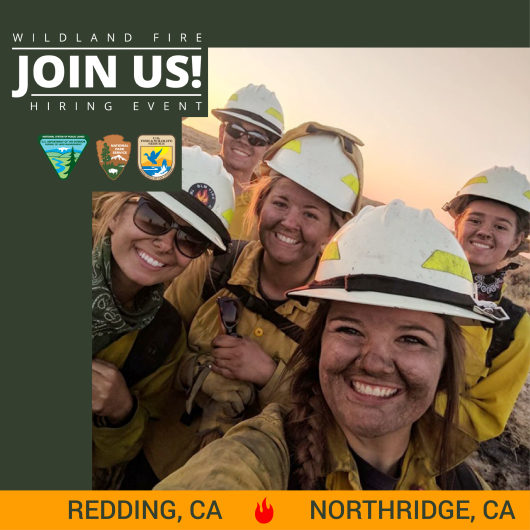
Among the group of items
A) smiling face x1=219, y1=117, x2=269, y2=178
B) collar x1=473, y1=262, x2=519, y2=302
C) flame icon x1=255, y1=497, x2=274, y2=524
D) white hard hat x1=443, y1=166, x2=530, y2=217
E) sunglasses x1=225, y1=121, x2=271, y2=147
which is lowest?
flame icon x1=255, y1=497, x2=274, y2=524

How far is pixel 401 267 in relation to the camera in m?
2.08

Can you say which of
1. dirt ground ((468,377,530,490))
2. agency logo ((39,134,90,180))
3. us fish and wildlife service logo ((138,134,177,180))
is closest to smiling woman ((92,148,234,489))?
us fish and wildlife service logo ((138,134,177,180))

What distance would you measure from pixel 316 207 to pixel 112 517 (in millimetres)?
2398

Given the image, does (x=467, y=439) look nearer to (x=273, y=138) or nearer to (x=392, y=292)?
(x=392, y=292)

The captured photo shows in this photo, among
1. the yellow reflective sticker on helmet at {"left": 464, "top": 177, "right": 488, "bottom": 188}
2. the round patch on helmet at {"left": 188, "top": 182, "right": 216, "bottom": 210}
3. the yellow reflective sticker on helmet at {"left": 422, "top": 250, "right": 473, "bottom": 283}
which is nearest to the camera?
the yellow reflective sticker on helmet at {"left": 422, "top": 250, "right": 473, "bottom": 283}

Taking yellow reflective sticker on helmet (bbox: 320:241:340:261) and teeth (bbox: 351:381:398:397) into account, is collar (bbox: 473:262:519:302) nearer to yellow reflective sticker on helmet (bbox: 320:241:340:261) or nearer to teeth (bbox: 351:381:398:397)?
yellow reflective sticker on helmet (bbox: 320:241:340:261)

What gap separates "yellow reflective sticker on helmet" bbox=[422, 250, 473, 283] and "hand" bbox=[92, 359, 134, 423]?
74.5 inches

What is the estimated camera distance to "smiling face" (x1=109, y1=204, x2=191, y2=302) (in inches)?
104

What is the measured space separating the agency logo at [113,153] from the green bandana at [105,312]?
43cm

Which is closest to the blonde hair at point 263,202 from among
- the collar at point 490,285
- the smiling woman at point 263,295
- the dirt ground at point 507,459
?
the smiling woman at point 263,295

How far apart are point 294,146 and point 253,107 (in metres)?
1.80

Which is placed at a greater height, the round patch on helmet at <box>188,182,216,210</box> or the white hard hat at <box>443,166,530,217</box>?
the white hard hat at <box>443,166,530,217</box>

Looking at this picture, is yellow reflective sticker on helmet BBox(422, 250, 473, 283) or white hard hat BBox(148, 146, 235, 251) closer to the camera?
yellow reflective sticker on helmet BBox(422, 250, 473, 283)

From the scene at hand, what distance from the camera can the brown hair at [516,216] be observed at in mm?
3578
